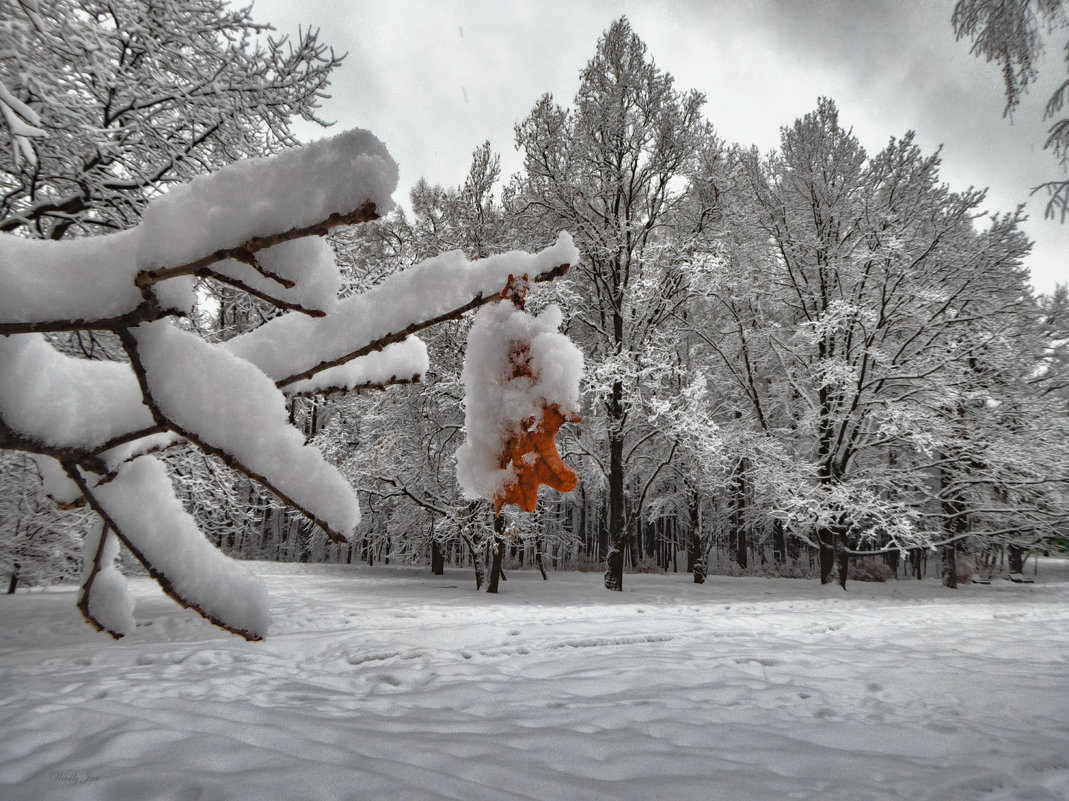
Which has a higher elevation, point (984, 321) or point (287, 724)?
point (984, 321)

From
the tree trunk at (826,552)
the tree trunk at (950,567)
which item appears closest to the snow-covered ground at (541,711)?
the tree trunk at (826,552)

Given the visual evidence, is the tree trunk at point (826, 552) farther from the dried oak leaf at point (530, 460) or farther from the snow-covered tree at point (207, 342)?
the snow-covered tree at point (207, 342)

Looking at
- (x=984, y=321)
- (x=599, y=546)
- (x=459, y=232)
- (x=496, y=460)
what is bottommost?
(x=599, y=546)

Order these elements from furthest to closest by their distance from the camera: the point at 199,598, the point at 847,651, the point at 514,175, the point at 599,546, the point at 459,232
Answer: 1. the point at 599,546
2. the point at 514,175
3. the point at 459,232
4. the point at 847,651
5. the point at 199,598

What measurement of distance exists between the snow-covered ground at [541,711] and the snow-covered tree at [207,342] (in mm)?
1666

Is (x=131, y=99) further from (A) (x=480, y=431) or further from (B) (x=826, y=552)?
(B) (x=826, y=552)

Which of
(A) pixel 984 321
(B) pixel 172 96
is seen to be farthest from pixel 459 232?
(A) pixel 984 321

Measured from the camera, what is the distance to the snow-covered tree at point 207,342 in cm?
45

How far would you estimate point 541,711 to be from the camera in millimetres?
3023

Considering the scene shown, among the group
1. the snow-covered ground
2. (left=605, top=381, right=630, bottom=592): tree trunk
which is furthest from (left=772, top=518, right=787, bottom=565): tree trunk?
the snow-covered ground

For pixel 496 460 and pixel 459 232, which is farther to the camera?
pixel 459 232

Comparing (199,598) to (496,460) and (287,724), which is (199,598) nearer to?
(496,460)

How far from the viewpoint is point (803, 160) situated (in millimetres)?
12211

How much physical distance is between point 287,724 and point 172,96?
496 cm
